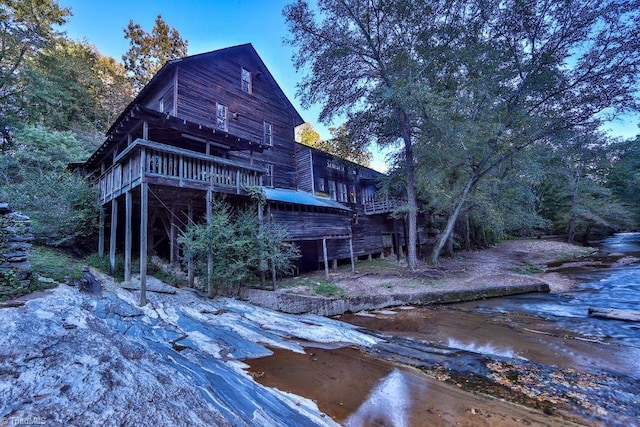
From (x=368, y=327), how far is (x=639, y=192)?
42.4 meters

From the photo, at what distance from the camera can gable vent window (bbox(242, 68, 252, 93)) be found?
16391 mm

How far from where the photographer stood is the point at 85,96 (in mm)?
24453

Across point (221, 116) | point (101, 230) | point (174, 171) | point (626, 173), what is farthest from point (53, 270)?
point (626, 173)

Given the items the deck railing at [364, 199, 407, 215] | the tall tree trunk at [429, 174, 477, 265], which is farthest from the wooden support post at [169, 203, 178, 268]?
the tall tree trunk at [429, 174, 477, 265]

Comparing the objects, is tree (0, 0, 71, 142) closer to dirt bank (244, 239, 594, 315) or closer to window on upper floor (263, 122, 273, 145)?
window on upper floor (263, 122, 273, 145)

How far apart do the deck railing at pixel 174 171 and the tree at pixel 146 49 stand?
24404mm

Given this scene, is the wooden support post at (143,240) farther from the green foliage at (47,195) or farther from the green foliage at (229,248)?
the green foliage at (47,195)

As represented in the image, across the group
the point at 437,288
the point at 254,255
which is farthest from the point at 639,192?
the point at 254,255

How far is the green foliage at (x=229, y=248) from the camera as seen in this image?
8883 millimetres

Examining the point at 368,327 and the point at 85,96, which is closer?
the point at 368,327

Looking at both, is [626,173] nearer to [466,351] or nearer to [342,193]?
[342,193]

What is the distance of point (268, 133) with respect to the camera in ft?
56.3

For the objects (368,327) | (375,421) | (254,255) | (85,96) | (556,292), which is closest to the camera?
(375,421)

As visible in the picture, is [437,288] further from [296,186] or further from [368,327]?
[296,186]
